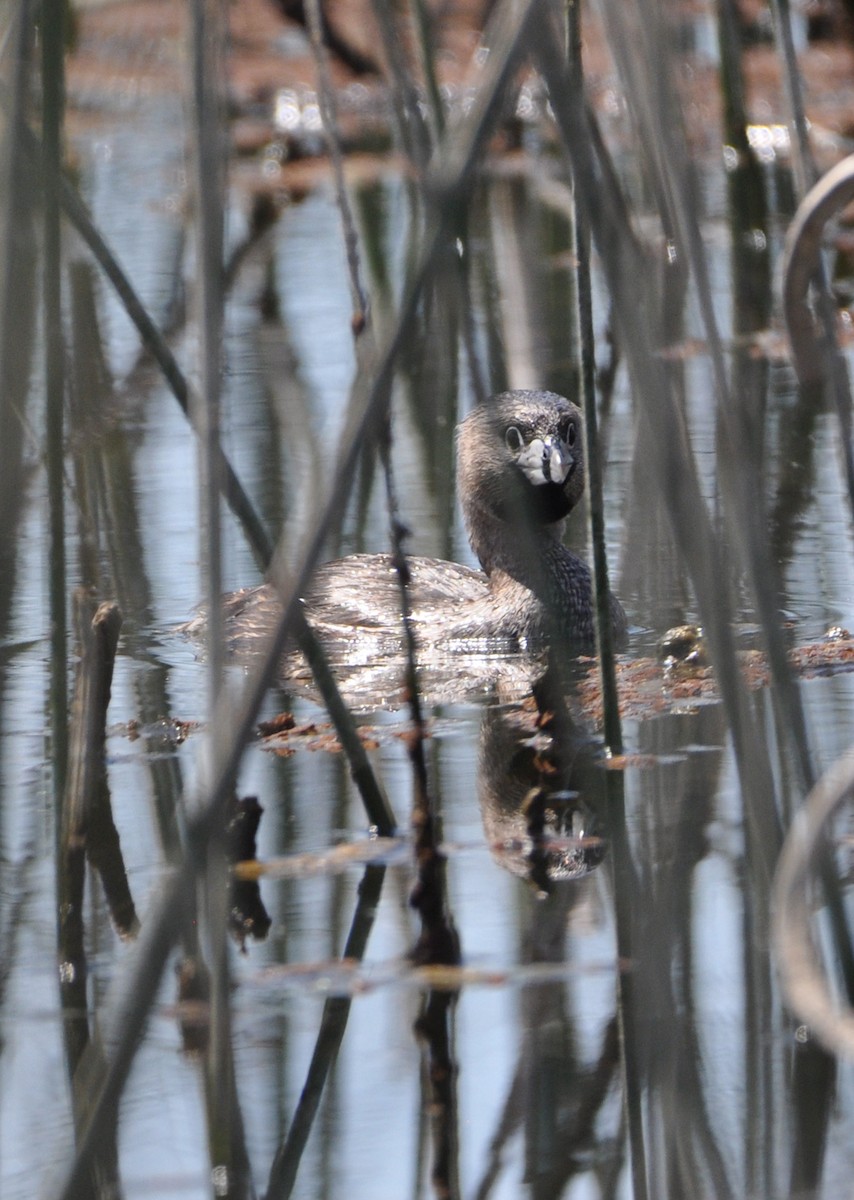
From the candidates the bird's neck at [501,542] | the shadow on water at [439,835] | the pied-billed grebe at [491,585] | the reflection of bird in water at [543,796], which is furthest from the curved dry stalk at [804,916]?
the bird's neck at [501,542]

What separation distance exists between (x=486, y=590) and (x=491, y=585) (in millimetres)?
26

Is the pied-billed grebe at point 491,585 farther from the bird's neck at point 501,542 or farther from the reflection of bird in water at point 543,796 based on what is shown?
the reflection of bird in water at point 543,796

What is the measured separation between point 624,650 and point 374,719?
3.12ft

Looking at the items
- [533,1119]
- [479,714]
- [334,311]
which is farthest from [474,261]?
[533,1119]

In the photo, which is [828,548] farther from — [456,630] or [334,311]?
[334,311]

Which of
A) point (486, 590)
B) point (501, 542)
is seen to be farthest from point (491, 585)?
point (501, 542)

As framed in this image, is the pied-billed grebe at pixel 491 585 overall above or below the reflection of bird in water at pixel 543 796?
above

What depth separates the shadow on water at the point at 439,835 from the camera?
303 centimetres

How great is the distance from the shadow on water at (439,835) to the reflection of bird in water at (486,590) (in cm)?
13

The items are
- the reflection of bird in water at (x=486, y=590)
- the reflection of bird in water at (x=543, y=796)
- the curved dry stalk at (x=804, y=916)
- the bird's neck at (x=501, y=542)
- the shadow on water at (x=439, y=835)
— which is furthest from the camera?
the bird's neck at (x=501, y=542)

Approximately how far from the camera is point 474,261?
12234mm

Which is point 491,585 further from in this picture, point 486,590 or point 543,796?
point 543,796

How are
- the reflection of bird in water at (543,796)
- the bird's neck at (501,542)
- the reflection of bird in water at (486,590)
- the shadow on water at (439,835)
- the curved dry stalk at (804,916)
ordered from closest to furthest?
the curved dry stalk at (804,916), the shadow on water at (439,835), the reflection of bird in water at (543,796), the reflection of bird in water at (486,590), the bird's neck at (501,542)

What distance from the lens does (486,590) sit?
6969mm
